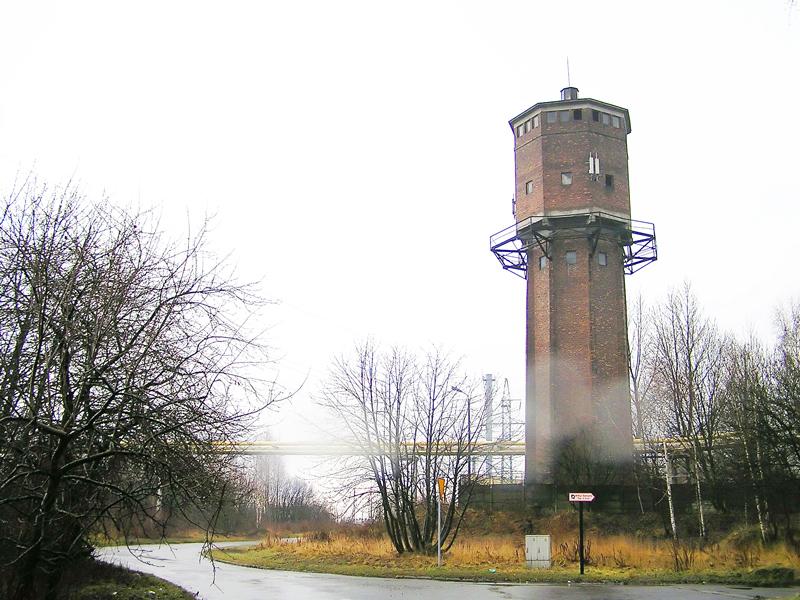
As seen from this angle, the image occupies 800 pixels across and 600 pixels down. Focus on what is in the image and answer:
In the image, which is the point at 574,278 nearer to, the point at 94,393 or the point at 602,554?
the point at 602,554

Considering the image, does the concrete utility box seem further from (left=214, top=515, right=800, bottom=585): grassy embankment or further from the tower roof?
the tower roof

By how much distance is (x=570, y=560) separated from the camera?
24.1 metres

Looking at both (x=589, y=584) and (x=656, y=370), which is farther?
(x=656, y=370)

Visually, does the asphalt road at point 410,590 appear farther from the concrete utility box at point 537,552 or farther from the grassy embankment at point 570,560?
the concrete utility box at point 537,552

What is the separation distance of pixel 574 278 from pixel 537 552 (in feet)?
56.2

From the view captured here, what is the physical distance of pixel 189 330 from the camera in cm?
934

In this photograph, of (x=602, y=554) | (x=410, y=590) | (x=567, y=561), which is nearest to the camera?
(x=410, y=590)

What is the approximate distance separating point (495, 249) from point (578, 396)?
9.30m

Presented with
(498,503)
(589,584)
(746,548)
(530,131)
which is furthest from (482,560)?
(530,131)

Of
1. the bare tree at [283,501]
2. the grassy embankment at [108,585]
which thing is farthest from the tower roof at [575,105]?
the bare tree at [283,501]

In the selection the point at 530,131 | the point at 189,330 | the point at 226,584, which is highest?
the point at 530,131

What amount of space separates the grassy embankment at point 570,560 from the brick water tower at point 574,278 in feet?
16.2

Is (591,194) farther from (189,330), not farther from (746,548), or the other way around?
(189,330)

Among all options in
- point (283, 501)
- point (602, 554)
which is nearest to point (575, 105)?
point (602, 554)
